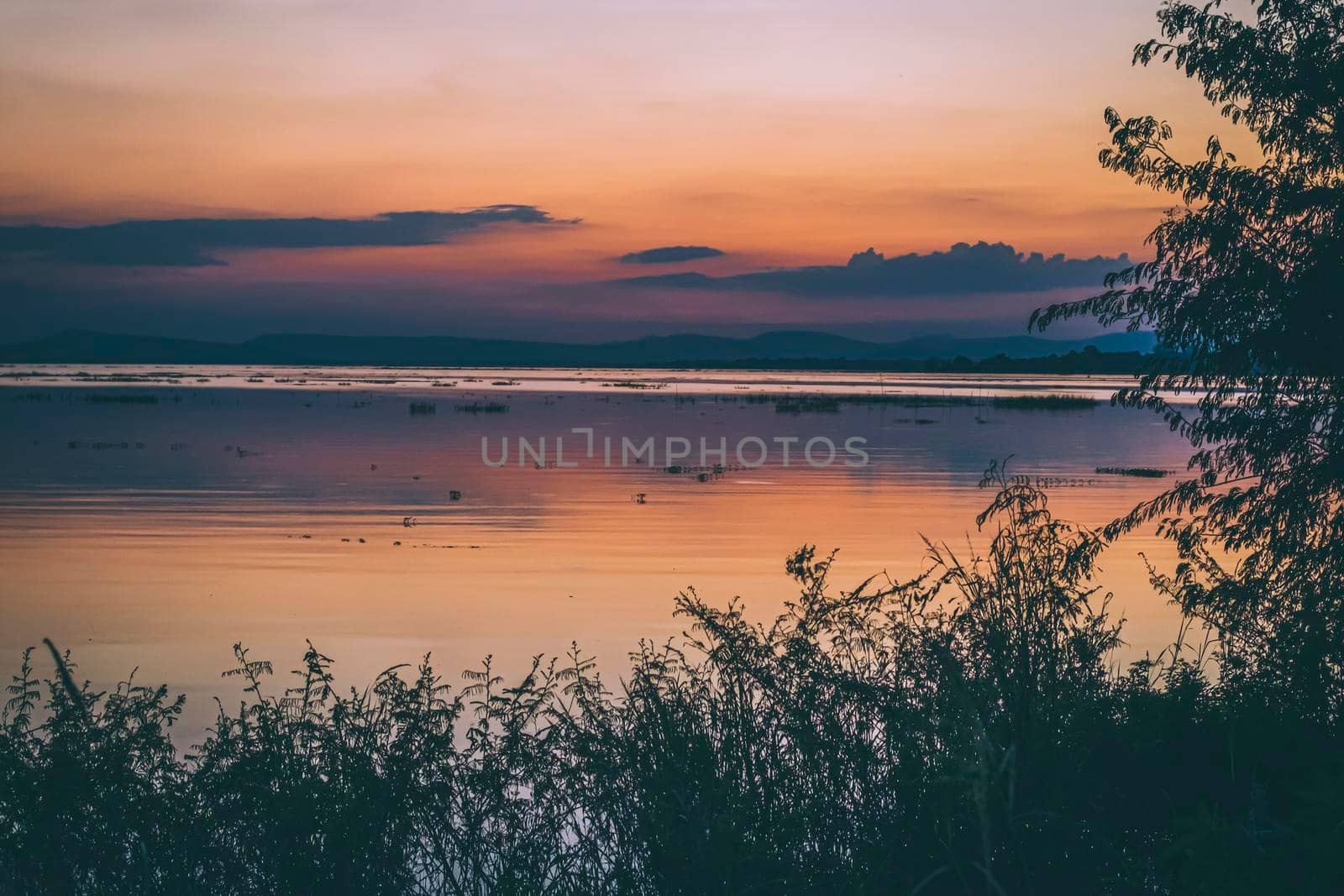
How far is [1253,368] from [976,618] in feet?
19.9

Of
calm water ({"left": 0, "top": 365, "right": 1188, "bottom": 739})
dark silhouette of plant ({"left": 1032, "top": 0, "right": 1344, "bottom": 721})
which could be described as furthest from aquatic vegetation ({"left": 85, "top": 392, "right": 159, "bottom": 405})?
dark silhouette of plant ({"left": 1032, "top": 0, "right": 1344, "bottom": 721})

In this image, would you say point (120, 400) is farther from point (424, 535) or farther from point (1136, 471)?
point (1136, 471)

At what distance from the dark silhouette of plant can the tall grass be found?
442cm

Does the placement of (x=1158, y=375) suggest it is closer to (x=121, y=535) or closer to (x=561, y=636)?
(x=561, y=636)

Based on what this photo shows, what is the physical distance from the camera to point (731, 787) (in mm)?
7461

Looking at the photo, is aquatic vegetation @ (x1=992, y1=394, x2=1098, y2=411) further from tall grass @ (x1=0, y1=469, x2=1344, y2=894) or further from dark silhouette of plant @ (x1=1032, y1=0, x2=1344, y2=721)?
tall grass @ (x1=0, y1=469, x2=1344, y2=894)

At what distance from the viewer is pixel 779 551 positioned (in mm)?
21703

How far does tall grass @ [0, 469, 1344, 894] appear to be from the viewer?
6941 millimetres

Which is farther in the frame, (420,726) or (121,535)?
(121,535)

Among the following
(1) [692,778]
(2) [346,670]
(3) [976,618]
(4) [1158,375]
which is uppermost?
(4) [1158,375]

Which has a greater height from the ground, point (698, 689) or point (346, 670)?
point (698, 689)

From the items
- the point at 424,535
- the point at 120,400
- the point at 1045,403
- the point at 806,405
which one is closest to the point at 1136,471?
the point at 424,535

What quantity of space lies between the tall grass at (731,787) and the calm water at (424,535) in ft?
15.7

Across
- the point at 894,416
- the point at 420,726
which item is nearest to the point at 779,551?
the point at 420,726
